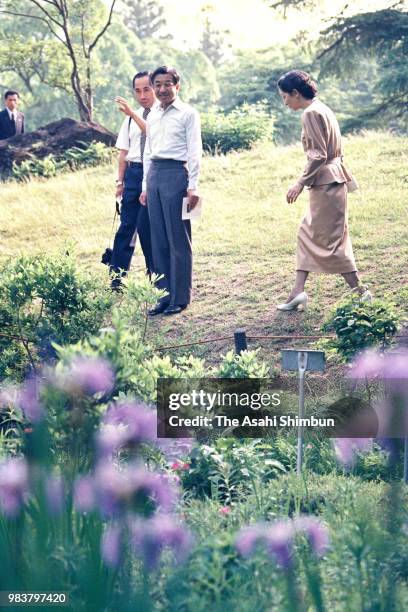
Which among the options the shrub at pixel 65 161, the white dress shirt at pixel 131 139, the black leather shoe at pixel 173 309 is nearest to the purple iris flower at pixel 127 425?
the black leather shoe at pixel 173 309

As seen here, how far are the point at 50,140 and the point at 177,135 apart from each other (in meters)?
10.8

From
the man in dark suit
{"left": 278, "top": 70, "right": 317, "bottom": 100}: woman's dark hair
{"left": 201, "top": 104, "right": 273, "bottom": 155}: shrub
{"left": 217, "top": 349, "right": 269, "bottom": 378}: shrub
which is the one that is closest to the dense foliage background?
{"left": 201, "top": 104, "right": 273, "bottom": 155}: shrub

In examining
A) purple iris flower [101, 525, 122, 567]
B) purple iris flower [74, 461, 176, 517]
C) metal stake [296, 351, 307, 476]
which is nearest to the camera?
purple iris flower [101, 525, 122, 567]

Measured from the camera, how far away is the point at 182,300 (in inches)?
366

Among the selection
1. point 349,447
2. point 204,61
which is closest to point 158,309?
point 349,447

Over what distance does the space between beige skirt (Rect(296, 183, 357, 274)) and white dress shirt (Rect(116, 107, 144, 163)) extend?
5.85 ft

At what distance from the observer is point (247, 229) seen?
1231 cm

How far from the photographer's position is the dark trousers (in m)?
Result: 9.50

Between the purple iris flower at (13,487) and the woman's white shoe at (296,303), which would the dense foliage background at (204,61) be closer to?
the woman's white shoe at (296,303)

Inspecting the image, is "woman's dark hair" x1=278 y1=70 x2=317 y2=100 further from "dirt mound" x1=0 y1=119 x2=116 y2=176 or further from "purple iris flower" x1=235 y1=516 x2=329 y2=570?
"dirt mound" x1=0 y1=119 x2=116 y2=176

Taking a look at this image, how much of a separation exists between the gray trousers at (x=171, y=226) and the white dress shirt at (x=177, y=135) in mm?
91

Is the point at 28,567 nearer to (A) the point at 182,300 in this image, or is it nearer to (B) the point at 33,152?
(A) the point at 182,300

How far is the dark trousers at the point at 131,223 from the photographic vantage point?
9.50 meters

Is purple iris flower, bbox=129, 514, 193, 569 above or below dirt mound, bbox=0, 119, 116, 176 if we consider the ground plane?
above
